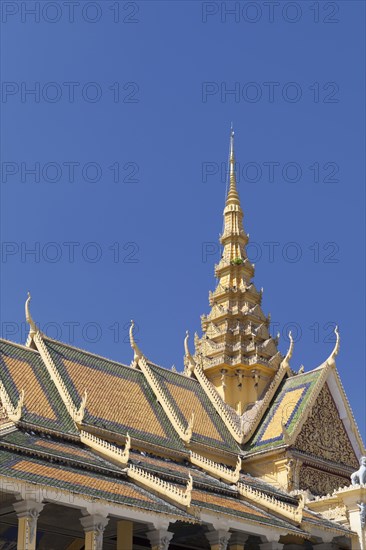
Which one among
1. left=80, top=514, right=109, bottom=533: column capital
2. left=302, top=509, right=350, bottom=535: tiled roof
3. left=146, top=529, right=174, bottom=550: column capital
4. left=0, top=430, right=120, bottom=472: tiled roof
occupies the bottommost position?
left=146, top=529, right=174, bottom=550: column capital

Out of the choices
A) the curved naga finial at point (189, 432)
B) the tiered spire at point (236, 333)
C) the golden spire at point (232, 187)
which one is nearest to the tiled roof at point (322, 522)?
the curved naga finial at point (189, 432)

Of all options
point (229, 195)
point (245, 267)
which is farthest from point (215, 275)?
point (229, 195)

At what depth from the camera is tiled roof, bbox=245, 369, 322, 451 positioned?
29.1 metres

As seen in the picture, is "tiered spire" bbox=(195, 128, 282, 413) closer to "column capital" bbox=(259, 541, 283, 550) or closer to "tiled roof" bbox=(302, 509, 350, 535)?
"tiled roof" bbox=(302, 509, 350, 535)

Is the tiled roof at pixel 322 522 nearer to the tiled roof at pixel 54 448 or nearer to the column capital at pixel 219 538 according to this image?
the column capital at pixel 219 538

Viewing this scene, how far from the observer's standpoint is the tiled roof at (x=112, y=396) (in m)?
25.3

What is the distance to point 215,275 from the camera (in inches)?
1452

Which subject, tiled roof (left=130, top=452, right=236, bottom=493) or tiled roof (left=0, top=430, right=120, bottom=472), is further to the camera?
tiled roof (left=130, top=452, right=236, bottom=493)

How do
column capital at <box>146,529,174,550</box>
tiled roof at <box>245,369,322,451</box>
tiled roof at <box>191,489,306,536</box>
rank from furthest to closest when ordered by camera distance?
tiled roof at <box>245,369,322,451</box>
tiled roof at <box>191,489,306,536</box>
column capital at <box>146,529,174,550</box>

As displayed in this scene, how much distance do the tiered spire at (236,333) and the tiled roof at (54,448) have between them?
10587 mm

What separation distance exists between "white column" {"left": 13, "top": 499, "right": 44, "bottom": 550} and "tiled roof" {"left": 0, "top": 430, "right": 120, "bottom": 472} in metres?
2.62

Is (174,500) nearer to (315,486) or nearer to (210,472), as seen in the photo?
(210,472)

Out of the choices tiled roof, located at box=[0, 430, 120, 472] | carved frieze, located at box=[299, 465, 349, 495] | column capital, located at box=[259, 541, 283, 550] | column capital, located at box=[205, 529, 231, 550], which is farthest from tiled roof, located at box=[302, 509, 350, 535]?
tiled roof, located at box=[0, 430, 120, 472]

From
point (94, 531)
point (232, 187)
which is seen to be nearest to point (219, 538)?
point (94, 531)
